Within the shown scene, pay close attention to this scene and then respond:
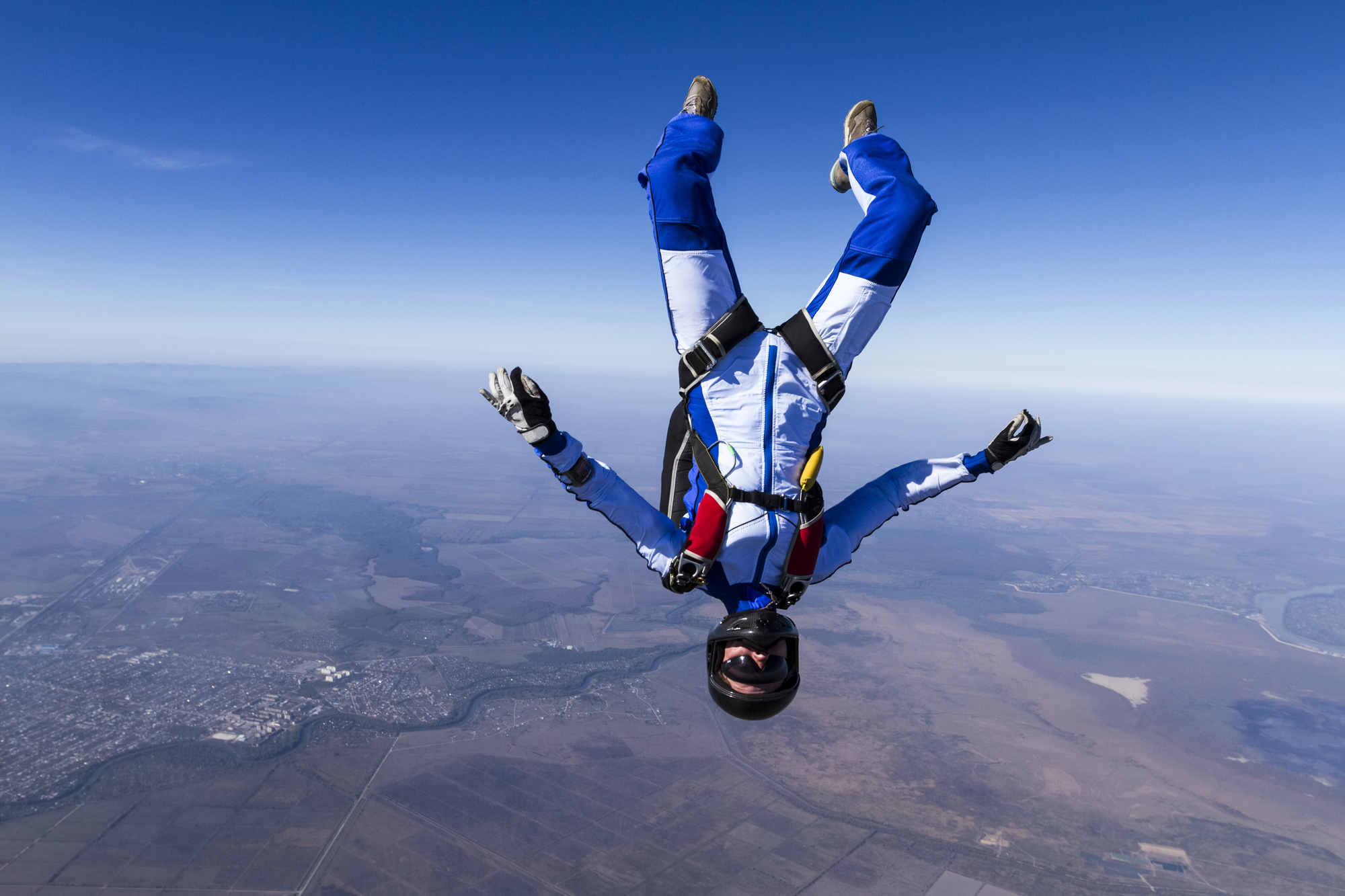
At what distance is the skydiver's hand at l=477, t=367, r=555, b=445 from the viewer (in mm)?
2818

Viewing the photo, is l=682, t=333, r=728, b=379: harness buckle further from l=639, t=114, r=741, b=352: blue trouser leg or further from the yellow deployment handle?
the yellow deployment handle

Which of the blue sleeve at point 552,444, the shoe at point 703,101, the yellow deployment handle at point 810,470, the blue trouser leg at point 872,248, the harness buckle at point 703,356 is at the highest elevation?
the shoe at point 703,101

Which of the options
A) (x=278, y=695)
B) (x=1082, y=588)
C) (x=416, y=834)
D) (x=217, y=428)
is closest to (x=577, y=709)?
(x=416, y=834)

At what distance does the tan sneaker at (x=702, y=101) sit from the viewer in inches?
128

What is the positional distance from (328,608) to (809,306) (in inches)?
2698

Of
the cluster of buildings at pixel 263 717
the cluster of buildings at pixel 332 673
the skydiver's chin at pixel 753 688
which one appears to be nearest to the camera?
the skydiver's chin at pixel 753 688

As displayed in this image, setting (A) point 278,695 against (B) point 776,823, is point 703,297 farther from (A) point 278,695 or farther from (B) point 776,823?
(A) point 278,695

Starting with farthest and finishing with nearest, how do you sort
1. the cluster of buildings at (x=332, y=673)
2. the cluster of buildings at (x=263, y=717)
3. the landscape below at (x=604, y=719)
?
the cluster of buildings at (x=332, y=673), the cluster of buildings at (x=263, y=717), the landscape below at (x=604, y=719)

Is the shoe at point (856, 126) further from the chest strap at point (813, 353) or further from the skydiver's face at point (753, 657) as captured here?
the skydiver's face at point (753, 657)

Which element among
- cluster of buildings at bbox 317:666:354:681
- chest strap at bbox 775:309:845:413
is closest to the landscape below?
cluster of buildings at bbox 317:666:354:681

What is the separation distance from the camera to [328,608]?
61.5m

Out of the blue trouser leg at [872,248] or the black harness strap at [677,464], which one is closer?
the blue trouser leg at [872,248]

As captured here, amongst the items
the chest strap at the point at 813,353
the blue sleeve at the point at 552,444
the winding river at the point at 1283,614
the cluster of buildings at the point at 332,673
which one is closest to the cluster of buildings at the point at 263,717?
the cluster of buildings at the point at 332,673

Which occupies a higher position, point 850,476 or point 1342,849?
point 850,476
